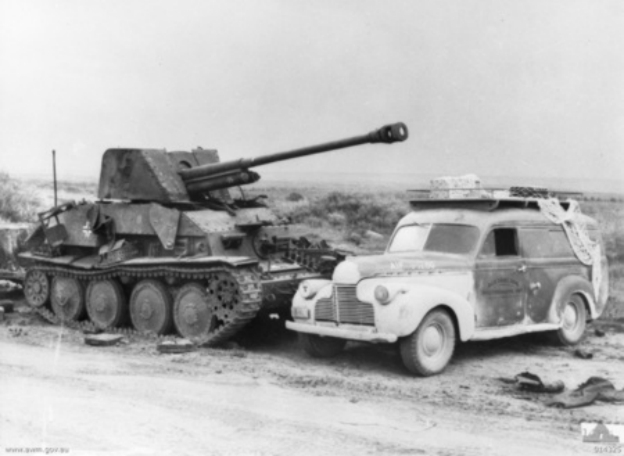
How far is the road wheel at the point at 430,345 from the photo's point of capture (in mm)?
9133

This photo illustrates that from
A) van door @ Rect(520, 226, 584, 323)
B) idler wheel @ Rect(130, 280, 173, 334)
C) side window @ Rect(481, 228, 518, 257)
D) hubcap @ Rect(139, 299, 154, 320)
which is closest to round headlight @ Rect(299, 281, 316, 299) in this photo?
side window @ Rect(481, 228, 518, 257)

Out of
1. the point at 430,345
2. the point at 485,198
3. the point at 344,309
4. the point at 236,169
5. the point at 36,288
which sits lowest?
the point at 430,345

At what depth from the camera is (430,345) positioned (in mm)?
9312

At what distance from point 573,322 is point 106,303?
21.6ft

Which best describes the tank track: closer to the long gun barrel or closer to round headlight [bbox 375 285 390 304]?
the long gun barrel

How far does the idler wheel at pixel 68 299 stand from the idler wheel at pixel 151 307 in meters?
1.24

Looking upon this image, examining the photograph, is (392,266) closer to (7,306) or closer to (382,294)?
(382,294)

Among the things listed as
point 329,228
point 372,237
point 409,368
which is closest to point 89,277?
point 409,368

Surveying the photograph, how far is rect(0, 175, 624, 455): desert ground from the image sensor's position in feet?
22.4

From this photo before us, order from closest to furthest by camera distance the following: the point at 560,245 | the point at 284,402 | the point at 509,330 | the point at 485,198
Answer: the point at 284,402
the point at 509,330
the point at 485,198
the point at 560,245

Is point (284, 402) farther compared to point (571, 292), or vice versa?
point (571, 292)

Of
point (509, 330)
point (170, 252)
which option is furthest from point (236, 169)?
point (509, 330)

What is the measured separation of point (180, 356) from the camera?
10.5 metres

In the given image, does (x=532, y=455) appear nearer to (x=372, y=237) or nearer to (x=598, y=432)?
(x=598, y=432)
